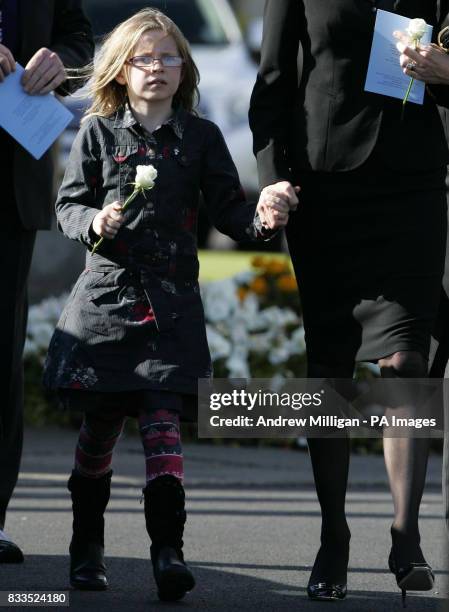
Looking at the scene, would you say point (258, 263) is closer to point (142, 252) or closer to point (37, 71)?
point (37, 71)

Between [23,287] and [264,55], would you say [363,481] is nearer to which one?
[23,287]

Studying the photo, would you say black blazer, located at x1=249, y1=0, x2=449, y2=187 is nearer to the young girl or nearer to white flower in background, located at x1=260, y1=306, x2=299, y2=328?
the young girl

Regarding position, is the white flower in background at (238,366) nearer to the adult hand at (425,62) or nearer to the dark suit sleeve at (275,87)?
the dark suit sleeve at (275,87)

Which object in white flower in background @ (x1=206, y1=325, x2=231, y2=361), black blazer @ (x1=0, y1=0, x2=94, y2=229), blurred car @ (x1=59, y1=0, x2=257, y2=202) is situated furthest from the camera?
blurred car @ (x1=59, y1=0, x2=257, y2=202)

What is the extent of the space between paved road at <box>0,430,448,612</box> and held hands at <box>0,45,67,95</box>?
4.71ft

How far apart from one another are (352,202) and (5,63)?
3.60 ft

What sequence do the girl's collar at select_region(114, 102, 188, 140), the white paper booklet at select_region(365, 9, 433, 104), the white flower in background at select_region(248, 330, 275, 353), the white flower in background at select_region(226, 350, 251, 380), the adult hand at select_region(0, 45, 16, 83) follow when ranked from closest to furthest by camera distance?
1. the white paper booklet at select_region(365, 9, 433, 104)
2. the girl's collar at select_region(114, 102, 188, 140)
3. the adult hand at select_region(0, 45, 16, 83)
4. the white flower in background at select_region(226, 350, 251, 380)
5. the white flower in background at select_region(248, 330, 275, 353)

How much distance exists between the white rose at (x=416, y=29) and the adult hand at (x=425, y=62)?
0.12ft

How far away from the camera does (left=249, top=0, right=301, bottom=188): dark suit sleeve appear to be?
4352 mm

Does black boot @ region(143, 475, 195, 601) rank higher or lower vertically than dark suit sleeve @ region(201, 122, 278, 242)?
lower

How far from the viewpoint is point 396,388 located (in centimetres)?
425

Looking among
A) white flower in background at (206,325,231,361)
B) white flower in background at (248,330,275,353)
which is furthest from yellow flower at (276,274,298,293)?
white flower in background at (206,325,231,361)

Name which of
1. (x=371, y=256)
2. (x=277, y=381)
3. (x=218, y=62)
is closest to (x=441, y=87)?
(x=371, y=256)

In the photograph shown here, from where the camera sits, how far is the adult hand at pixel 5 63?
455 cm
